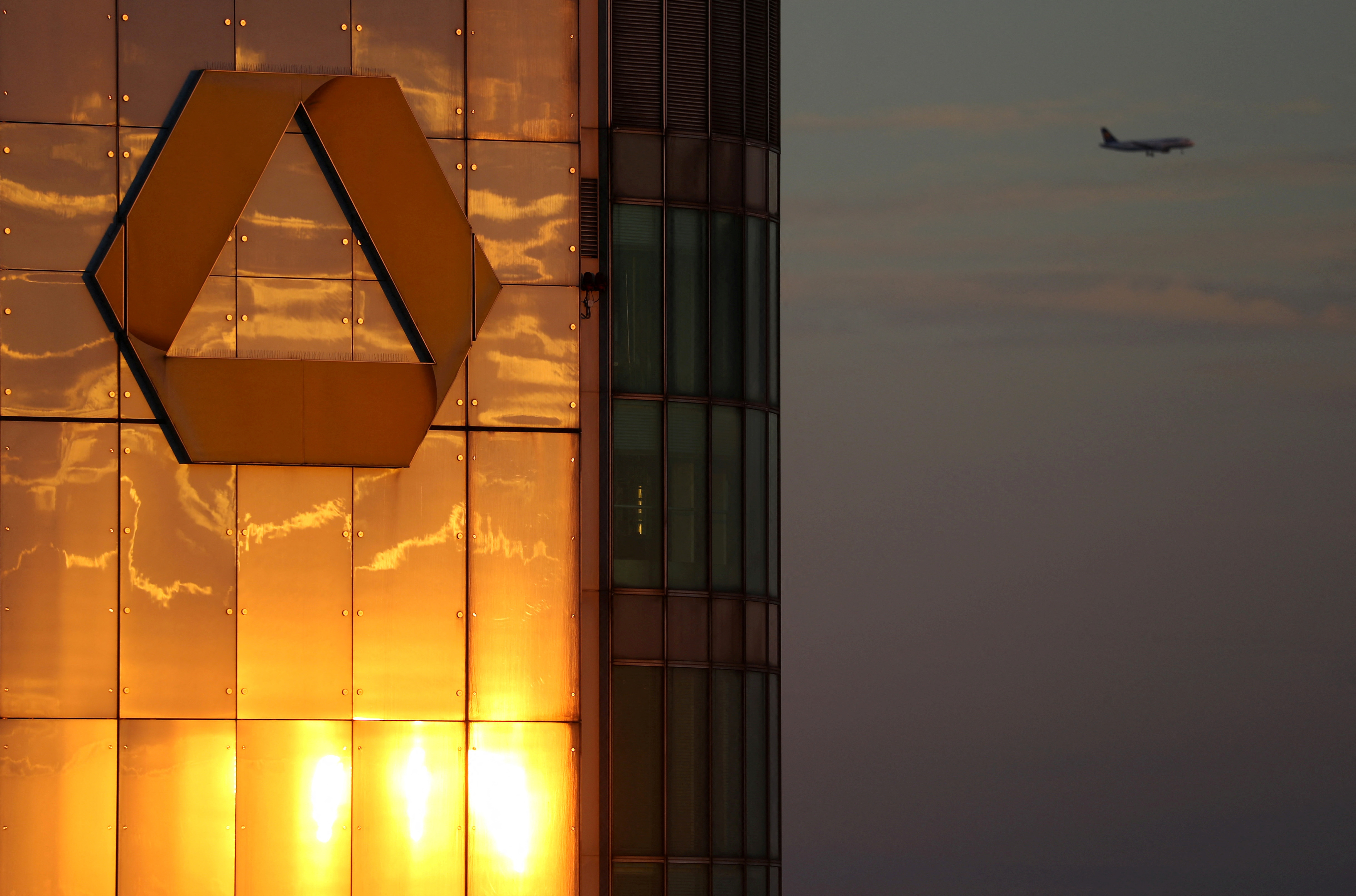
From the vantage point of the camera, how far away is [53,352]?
17.9 meters

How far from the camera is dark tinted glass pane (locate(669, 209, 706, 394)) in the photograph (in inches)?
859

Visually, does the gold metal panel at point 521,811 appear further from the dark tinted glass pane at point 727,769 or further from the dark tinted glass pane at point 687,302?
the dark tinted glass pane at point 687,302

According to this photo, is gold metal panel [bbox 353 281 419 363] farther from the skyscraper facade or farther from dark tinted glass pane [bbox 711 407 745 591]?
dark tinted glass pane [bbox 711 407 745 591]

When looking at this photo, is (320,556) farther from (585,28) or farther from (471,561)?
(585,28)

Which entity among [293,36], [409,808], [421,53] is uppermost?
[293,36]

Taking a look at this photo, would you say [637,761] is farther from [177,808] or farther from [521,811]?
[177,808]

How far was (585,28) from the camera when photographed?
19.4 m

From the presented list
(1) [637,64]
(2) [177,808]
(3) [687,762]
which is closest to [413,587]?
(2) [177,808]

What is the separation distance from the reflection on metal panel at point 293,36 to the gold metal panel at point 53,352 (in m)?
3.00

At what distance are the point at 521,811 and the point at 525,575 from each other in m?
2.37

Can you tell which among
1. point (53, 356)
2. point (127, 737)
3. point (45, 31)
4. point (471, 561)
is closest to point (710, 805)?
point (471, 561)

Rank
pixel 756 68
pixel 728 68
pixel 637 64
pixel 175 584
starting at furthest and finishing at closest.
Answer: pixel 756 68 < pixel 728 68 < pixel 637 64 < pixel 175 584

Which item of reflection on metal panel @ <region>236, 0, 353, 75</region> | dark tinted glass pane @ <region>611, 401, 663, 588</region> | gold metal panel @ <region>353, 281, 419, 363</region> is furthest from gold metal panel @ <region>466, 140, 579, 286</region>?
dark tinted glass pane @ <region>611, 401, 663, 588</region>

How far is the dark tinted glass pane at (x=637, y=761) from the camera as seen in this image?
21141mm
